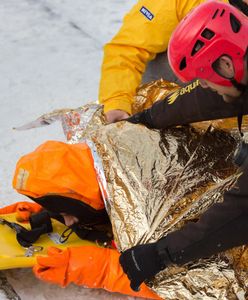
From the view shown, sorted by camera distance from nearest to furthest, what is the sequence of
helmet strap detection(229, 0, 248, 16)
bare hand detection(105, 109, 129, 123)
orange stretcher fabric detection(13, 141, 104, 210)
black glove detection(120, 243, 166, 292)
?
1. black glove detection(120, 243, 166, 292)
2. orange stretcher fabric detection(13, 141, 104, 210)
3. helmet strap detection(229, 0, 248, 16)
4. bare hand detection(105, 109, 129, 123)

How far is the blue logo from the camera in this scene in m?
2.46

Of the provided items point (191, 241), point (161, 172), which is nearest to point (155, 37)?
point (161, 172)

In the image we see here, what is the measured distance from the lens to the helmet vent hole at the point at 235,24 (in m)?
1.51

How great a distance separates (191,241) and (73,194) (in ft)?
1.40

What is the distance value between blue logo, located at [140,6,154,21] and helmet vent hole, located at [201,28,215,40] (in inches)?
38.9

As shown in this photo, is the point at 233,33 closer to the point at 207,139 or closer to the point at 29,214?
the point at 207,139

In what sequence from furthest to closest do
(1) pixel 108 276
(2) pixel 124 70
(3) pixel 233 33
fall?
(2) pixel 124 70
(1) pixel 108 276
(3) pixel 233 33

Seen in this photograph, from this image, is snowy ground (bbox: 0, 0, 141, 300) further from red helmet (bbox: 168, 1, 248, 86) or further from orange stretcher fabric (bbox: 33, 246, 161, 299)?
red helmet (bbox: 168, 1, 248, 86)

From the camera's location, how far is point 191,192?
191 cm

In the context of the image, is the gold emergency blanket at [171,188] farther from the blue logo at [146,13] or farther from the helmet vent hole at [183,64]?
the blue logo at [146,13]

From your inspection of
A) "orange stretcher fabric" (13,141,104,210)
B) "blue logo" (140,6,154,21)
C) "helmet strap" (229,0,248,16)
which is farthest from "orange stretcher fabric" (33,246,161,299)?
"blue logo" (140,6,154,21)

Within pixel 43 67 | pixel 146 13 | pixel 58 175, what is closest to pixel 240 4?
pixel 146 13

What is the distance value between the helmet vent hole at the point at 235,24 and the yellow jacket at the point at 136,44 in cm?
91

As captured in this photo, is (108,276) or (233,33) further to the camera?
(108,276)
